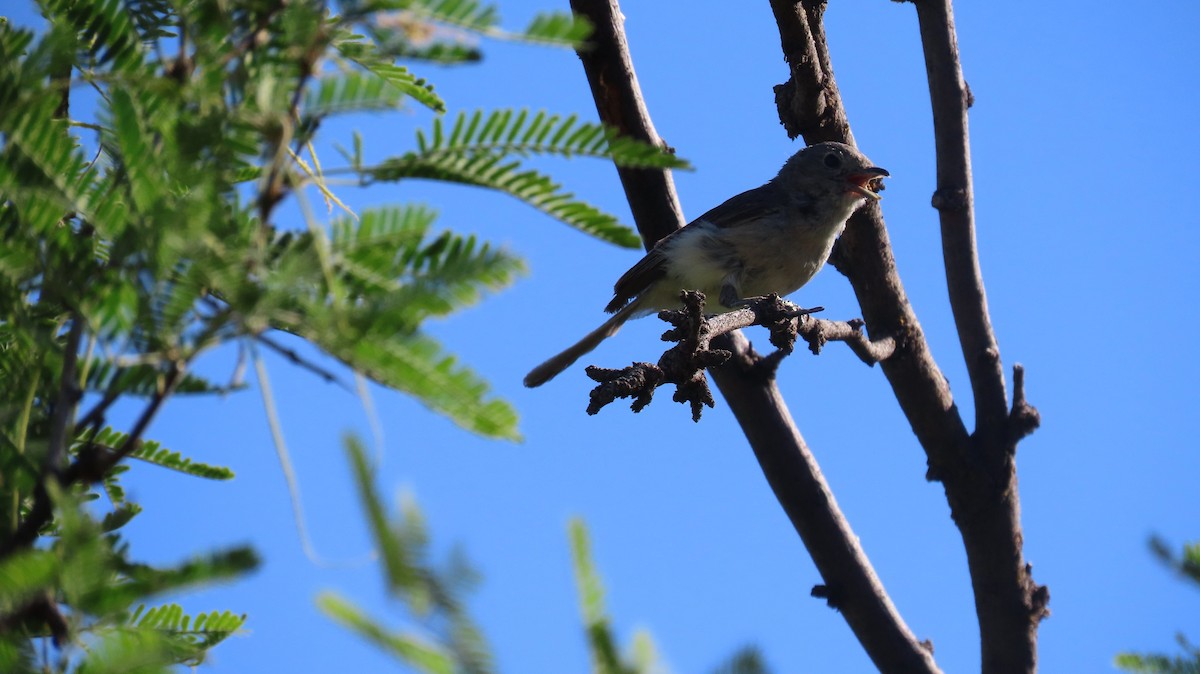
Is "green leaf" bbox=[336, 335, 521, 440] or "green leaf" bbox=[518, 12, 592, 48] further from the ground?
"green leaf" bbox=[518, 12, 592, 48]

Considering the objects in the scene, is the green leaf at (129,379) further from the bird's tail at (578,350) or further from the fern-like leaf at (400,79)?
the bird's tail at (578,350)

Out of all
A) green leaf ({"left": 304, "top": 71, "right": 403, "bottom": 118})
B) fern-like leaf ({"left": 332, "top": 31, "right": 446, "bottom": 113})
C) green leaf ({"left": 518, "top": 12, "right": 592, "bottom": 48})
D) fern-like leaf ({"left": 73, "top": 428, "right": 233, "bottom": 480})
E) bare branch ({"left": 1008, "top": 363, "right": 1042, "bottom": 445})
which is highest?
bare branch ({"left": 1008, "top": 363, "right": 1042, "bottom": 445})

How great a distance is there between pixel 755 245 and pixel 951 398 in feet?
4.50

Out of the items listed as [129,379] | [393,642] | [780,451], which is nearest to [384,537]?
[393,642]

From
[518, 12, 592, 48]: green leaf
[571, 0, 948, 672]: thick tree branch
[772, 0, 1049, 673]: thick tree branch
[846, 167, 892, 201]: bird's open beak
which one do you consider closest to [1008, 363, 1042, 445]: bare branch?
[772, 0, 1049, 673]: thick tree branch

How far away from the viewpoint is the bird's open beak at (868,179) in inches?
246

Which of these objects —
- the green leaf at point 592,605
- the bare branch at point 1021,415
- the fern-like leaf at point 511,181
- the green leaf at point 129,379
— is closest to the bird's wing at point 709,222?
the bare branch at point 1021,415

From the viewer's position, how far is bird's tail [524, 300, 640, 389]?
521 cm

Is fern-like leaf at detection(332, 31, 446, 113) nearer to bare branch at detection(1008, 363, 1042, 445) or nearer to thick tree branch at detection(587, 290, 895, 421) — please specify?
thick tree branch at detection(587, 290, 895, 421)

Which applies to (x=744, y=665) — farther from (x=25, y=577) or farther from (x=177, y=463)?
(x=177, y=463)

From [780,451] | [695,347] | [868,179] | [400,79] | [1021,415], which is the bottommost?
[400,79]

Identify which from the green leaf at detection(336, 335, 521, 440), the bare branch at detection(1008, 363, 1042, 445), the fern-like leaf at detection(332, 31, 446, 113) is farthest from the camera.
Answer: the bare branch at detection(1008, 363, 1042, 445)

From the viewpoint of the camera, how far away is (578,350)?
583 cm

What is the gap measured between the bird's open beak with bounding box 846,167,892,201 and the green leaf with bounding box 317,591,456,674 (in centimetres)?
548
